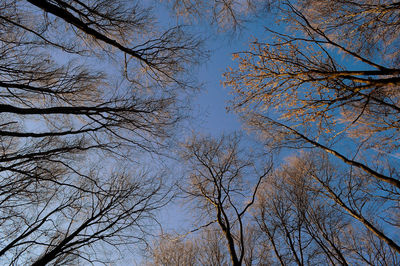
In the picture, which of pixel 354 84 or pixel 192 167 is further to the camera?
pixel 192 167

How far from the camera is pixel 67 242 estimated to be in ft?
14.1

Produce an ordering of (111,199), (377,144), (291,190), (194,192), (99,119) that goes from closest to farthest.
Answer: (99,119)
(377,144)
(111,199)
(194,192)
(291,190)

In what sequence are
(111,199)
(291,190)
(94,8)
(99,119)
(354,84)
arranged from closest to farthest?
(354,84) < (94,8) < (99,119) < (111,199) < (291,190)

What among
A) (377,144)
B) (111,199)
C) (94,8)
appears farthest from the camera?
(111,199)

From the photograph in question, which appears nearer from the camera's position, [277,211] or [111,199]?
[111,199]

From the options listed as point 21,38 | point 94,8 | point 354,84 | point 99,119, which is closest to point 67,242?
point 99,119

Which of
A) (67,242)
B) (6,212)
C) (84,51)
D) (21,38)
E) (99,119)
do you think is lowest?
(67,242)

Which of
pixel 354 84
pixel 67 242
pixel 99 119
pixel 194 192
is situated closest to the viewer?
pixel 354 84

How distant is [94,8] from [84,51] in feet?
2.90

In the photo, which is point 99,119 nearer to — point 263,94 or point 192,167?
point 263,94

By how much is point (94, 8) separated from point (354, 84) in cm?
491

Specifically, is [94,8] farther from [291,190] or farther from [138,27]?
[291,190]

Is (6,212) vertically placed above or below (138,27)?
below

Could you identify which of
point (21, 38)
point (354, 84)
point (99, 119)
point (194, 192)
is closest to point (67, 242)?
point (99, 119)
